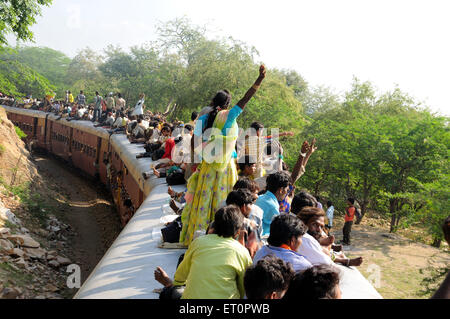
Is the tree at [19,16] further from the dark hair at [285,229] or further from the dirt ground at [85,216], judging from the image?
the dark hair at [285,229]

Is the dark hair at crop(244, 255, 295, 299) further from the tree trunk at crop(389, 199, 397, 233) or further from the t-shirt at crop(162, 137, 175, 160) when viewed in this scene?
the tree trunk at crop(389, 199, 397, 233)

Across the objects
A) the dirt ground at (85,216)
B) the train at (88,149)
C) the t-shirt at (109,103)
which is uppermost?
the t-shirt at (109,103)

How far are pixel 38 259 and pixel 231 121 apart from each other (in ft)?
19.3

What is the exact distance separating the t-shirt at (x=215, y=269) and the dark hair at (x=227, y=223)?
4cm

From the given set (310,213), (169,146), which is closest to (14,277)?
(169,146)

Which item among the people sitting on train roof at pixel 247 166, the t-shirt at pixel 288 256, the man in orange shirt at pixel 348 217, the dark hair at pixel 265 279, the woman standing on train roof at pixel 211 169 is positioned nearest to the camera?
the dark hair at pixel 265 279

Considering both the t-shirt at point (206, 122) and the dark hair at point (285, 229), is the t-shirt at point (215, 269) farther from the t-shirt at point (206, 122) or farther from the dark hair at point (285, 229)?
the t-shirt at point (206, 122)

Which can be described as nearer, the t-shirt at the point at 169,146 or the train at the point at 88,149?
the t-shirt at the point at 169,146

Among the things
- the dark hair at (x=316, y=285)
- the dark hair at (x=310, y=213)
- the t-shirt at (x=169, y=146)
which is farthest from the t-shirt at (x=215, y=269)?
the t-shirt at (x=169, y=146)

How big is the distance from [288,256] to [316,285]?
2.38ft

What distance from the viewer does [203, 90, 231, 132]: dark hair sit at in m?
4.49

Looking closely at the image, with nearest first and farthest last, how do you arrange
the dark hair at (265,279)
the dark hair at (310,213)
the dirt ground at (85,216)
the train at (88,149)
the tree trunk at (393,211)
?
the dark hair at (265,279), the dark hair at (310,213), the dirt ground at (85,216), the train at (88,149), the tree trunk at (393,211)

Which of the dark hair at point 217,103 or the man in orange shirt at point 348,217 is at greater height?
the dark hair at point 217,103

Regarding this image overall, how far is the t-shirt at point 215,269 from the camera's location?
9.12ft
